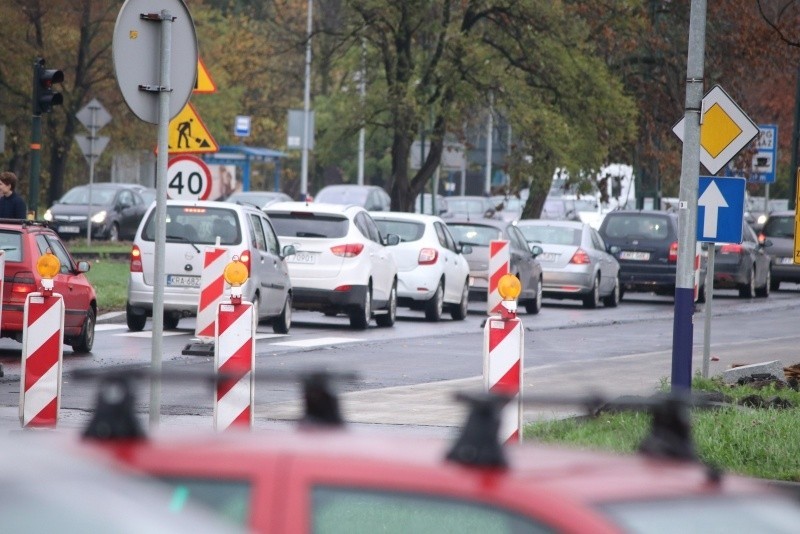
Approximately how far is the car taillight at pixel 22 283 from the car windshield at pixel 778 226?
25.7 meters

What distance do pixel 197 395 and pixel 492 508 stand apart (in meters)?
12.8

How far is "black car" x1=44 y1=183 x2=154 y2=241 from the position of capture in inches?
1820

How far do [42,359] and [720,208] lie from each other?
6418mm

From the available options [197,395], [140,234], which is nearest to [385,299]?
[140,234]

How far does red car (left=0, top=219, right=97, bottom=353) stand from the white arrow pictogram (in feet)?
20.8

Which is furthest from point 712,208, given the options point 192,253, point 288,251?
point 288,251

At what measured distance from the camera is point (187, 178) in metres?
21.5

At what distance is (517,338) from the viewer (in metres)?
11.1

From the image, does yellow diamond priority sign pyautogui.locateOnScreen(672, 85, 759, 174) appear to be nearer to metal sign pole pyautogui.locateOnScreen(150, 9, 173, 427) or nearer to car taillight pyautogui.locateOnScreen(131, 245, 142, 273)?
metal sign pole pyautogui.locateOnScreen(150, 9, 173, 427)

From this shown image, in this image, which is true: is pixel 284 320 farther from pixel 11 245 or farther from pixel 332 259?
pixel 11 245

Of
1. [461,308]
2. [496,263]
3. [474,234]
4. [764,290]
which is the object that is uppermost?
Answer: [474,234]

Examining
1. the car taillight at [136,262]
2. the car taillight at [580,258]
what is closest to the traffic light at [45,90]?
the car taillight at [136,262]

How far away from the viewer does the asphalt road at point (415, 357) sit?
14.0 m

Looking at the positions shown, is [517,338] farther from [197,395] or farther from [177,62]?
[197,395]
